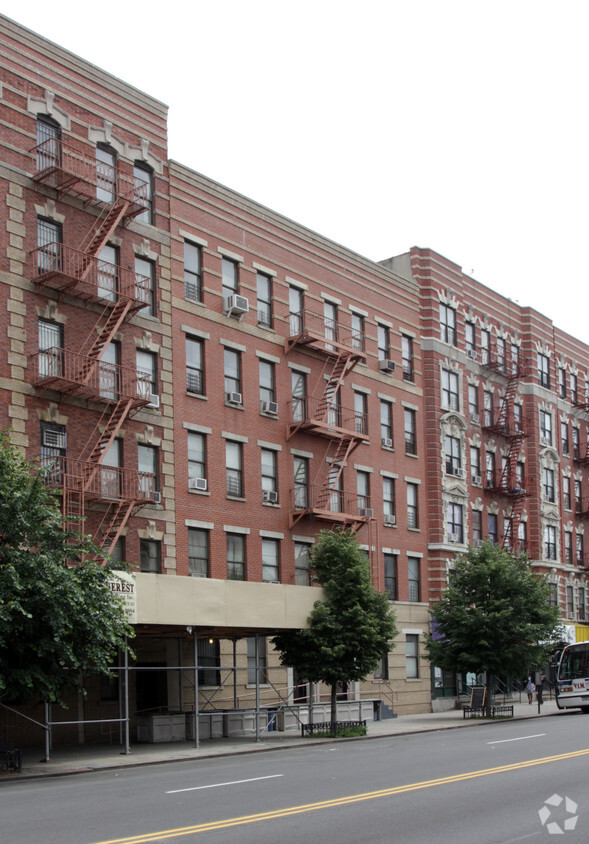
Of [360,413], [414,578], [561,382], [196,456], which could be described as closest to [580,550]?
[561,382]

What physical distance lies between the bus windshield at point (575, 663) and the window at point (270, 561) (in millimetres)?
12190

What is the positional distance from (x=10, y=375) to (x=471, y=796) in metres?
18.5

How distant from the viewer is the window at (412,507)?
45.8m

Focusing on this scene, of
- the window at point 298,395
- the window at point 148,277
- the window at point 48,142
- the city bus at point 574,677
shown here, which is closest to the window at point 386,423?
the window at point 298,395

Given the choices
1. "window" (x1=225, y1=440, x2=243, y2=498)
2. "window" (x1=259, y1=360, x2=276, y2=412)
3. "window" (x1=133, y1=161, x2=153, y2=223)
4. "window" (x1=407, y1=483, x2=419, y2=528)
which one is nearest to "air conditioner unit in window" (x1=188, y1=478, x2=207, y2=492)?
"window" (x1=225, y1=440, x2=243, y2=498)

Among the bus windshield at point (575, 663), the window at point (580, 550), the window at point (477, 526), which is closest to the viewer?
the bus windshield at point (575, 663)

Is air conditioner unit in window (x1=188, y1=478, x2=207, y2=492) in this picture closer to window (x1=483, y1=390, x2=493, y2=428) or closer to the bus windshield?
the bus windshield

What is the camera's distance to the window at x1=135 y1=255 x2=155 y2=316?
111 feet

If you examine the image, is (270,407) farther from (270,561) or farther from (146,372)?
(146,372)

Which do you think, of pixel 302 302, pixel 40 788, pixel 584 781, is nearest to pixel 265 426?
pixel 302 302

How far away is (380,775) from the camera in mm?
18469

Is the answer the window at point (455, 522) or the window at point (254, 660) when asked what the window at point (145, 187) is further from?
the window at point (455, 522)

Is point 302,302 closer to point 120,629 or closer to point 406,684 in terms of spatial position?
point 406,684

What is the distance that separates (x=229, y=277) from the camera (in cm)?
3753
